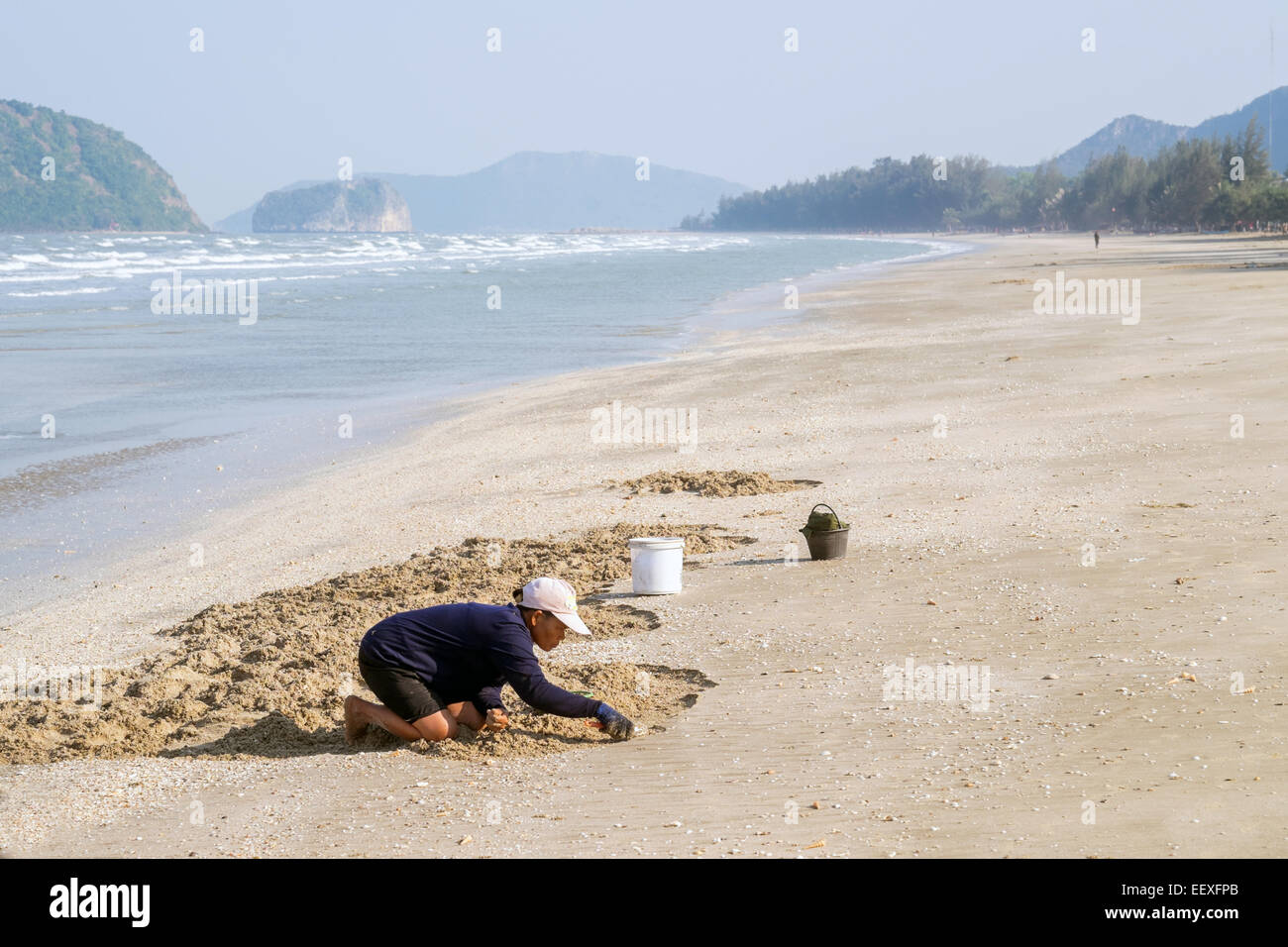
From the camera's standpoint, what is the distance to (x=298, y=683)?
311 inches

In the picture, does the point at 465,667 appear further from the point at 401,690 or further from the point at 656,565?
the point at 656,565

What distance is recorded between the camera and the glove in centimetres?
667

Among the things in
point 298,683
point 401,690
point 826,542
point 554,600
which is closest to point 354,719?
point 401,690

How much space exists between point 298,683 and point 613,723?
2.27 meters

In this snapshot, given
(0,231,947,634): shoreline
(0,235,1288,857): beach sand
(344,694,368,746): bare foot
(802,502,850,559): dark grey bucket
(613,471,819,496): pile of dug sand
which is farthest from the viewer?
(613,471,819,496): pile of dug sand

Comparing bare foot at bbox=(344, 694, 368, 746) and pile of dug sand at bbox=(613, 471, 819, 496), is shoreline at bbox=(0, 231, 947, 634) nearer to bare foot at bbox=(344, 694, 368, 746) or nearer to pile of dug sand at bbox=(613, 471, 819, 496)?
bare foot at bbox=(344, 694, 368, 746)

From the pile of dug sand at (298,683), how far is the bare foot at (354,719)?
85 millimetres

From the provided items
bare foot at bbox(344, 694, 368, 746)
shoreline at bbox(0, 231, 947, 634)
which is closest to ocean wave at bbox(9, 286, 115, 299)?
shoreline at bbox(0, 231, 947, 634)

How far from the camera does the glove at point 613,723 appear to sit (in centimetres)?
667

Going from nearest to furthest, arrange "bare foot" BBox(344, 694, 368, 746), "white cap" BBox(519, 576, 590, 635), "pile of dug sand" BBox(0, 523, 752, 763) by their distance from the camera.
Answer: "white cap" BBox(519, 576, 590, 635), "bare foot" BBox(344, 694, 368, 746), "pile of dug sand" BBox(0, 523, 752, 763)

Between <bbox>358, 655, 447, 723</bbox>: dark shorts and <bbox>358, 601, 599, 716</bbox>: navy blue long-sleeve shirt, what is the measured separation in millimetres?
39
